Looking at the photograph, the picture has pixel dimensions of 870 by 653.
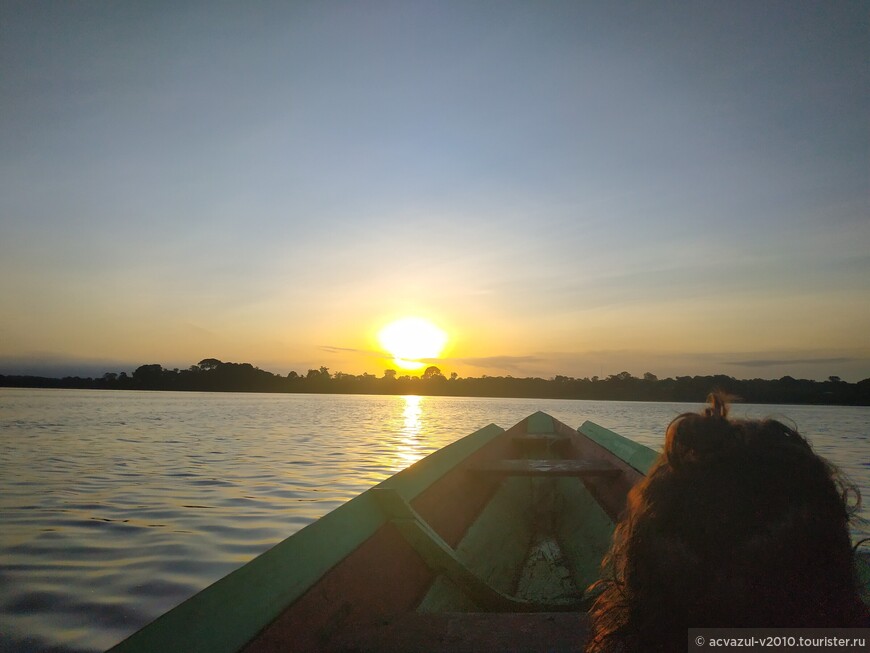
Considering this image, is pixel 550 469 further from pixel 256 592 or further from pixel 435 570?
pixel 256 592

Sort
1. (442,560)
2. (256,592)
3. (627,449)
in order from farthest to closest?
1. (627,449)
2. (442,560)
3. (256,592)

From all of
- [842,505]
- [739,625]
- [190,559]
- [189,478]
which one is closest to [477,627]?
[739,625]

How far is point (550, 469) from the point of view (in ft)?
18.3

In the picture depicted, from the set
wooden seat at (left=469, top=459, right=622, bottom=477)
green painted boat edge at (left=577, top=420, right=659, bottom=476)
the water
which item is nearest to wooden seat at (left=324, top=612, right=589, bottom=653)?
the water

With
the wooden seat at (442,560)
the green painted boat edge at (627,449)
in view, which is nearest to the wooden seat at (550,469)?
the green painted boat edge at (627,449)

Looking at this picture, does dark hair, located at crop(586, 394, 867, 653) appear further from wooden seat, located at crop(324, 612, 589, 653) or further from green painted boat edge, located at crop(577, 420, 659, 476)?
green painted boat edge, located at crop(577, 420, 659, 476)

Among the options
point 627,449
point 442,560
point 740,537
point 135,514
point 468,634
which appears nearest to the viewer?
point 740,537

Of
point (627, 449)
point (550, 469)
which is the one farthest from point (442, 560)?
point (627, 449)

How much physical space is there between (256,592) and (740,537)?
1476 millimetres

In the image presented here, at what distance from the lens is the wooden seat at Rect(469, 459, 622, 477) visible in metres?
5.46

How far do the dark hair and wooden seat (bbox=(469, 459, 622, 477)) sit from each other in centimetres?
427

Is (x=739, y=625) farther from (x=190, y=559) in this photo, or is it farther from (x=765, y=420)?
(x=190, y=559)

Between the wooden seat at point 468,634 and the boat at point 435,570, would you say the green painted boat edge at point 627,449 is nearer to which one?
the boat at point 435,570

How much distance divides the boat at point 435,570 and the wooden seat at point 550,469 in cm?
1
